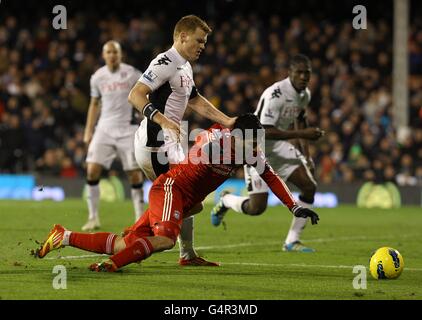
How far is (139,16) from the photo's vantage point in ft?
95.5

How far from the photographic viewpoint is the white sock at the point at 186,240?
9.70 meters

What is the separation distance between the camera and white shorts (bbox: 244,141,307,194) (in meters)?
12.0

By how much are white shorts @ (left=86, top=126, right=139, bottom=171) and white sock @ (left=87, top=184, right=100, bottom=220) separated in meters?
0.39

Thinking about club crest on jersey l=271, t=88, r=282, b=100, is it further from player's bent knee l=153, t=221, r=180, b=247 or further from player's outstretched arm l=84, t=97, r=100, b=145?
player's bent knee l=153, t=221, r=180, b=247

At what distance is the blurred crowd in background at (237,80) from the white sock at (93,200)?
8891mm

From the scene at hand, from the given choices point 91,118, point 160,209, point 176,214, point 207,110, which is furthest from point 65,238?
point 91,118

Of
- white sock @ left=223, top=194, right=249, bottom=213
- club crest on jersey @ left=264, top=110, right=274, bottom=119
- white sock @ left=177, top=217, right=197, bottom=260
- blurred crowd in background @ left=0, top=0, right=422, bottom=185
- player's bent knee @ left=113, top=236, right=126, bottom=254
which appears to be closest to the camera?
player's bent knee @ left=113, top=236, right=126, bottom=254

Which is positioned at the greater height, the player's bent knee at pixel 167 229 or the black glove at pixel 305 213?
the black glove at pixel 305 213

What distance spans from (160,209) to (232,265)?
1.50 m

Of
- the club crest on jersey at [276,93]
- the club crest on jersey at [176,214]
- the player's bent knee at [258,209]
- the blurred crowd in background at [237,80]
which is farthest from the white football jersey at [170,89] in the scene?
the blurred crowd in background at [237,80]

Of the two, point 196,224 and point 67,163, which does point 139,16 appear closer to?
point 67,163

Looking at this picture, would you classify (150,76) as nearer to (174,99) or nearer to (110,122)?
(174,99)

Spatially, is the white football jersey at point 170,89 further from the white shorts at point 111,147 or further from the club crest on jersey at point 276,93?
the white shorts at point 111,147

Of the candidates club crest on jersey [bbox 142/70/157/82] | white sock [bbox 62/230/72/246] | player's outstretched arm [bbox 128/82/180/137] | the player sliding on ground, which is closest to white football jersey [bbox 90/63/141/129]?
club crest on jersey [bbox 142/70/157/82]
